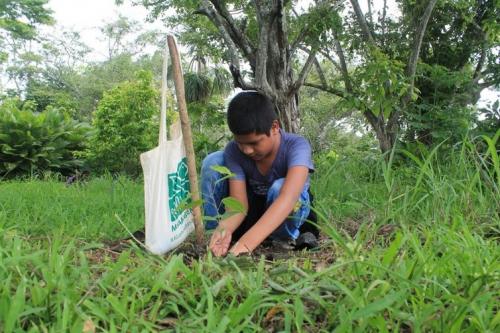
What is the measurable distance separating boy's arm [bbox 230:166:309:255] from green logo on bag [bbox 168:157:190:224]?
1.01 feet

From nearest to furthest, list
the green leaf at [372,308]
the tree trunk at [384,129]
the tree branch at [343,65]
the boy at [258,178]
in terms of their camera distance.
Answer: the green leaf at [372,308]
the boy at [258,178]
the tree trunk at [384,129]
the tree branch at [343,65]

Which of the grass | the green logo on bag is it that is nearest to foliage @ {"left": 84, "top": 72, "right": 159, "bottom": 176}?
the green logo on bag

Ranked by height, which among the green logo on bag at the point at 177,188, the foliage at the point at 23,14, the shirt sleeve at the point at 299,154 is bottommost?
the green logo on bag at the point at 177,188

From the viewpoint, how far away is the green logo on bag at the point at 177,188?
2.13m

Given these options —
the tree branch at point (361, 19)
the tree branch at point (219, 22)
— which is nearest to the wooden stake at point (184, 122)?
the tree branch at point (219, 22)

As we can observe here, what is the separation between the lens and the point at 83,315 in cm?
122

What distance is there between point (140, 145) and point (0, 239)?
554 centimetres

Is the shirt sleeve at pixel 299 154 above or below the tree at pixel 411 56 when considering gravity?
below

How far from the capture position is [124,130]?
7359 millimetres

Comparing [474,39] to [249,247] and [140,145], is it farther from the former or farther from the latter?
[249,247]

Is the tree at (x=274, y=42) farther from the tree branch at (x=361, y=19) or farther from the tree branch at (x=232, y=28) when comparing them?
the tree branch at (x=361, y=19)

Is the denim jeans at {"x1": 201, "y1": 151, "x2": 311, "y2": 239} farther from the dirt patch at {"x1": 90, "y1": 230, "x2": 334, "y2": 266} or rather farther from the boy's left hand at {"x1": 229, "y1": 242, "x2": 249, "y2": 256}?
the boy's left hand at {"x1": 229, "y1": 242, "x2": 249, "y2": 256}

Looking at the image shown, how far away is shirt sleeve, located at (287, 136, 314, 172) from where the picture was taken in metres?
2.29

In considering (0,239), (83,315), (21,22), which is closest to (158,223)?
(0,239)
